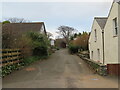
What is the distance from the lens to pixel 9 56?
1119 centimetres

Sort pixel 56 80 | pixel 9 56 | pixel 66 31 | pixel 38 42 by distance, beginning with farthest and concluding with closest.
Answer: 1. pixel 66 31
2. pixel 38 42
3. pixel 9 56
4. pixel 56 80

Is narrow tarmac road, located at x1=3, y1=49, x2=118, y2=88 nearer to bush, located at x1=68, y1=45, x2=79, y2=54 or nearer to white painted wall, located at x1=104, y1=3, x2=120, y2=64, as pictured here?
white painted wall, located at x1=104, y1=3, x2=120, y2=64

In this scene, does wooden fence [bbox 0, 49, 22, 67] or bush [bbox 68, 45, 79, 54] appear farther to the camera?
bush [bbox 68, 45, 79, 54]

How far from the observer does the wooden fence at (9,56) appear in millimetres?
10090

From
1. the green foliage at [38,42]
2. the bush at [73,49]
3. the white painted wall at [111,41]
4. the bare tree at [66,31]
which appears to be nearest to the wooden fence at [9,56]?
the green foliage at [38,42]

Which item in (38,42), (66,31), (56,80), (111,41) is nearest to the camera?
(56,80)

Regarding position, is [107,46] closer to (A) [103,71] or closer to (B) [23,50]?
(A) [103,71]

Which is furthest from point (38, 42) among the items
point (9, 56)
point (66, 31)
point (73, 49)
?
point (66, 31)

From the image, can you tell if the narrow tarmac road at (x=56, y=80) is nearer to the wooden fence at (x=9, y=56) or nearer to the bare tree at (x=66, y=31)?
the wooden fence at (x=9, y=56)

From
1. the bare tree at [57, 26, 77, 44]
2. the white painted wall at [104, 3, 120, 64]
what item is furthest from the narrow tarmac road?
the bare tree at [57, 26, 77, 44]

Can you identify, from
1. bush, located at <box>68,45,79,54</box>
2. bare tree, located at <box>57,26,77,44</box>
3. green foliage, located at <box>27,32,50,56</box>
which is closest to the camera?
green foliage, located at <box>27,32,50,56</box>

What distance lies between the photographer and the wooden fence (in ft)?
33.1

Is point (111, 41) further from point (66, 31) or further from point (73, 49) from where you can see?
point (66, 31)

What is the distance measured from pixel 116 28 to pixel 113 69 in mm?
3210
